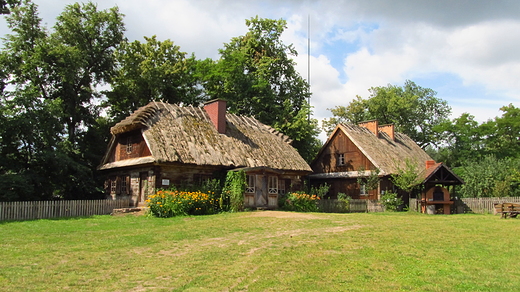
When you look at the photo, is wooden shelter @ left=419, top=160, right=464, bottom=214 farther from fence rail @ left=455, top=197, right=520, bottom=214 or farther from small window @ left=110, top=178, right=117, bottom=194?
small window @ left=110, top=178, right=117, bottom=194

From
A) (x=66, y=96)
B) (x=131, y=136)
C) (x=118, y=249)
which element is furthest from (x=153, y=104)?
(x=118, y=249)

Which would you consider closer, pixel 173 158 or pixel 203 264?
pixel 203 264

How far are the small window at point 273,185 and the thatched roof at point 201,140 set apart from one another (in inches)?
38.0

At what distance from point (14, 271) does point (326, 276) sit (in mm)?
6311

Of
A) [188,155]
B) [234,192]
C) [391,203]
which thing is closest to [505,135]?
[391,203]

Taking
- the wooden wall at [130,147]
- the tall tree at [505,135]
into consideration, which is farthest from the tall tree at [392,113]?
the wooden wall at [130,147]

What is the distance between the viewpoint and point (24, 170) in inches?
955

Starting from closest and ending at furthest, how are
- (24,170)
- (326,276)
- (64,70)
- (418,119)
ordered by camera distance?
1. (326,276)
2. (24,170)
3. (64,70)
4. (418,119)

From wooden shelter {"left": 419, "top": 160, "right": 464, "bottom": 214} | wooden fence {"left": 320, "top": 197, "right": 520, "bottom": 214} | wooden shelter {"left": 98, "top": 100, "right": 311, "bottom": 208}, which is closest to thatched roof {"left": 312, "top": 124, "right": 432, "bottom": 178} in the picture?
wooden shelter {"left": 419, "top": 160, "right": 464, "bottom": 214}

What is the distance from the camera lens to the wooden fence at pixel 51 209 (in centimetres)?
1927

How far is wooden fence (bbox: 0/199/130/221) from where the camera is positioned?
1927 centimetres

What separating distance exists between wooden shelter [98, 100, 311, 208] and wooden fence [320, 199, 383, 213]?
3.10 meters

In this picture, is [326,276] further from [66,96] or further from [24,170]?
[66,96]

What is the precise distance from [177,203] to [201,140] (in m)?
6.06
